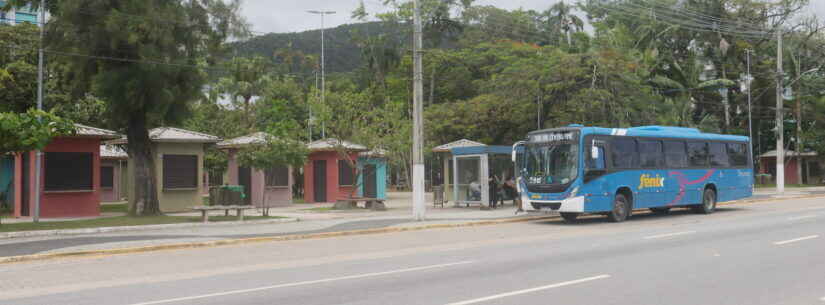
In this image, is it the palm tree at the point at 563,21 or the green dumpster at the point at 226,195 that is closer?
the green dumpster at the point at 226,195

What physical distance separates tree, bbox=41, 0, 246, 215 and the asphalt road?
8.78 m

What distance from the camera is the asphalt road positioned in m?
8.31

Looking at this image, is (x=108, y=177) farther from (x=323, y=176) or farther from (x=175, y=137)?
(x=175, y=137)

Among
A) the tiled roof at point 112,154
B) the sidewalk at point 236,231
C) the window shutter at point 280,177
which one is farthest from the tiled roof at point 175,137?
the tiled roof at point 112,154

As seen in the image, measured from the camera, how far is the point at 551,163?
2070 centimetres

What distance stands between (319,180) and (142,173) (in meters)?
12.8

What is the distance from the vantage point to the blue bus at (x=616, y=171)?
66.1 feet

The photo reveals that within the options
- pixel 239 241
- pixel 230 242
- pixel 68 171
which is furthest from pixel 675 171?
pixel 68 171

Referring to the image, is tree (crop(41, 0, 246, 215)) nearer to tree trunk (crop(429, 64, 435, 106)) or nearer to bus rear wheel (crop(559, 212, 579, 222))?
bus rear wheel (crop(559, 212, 579, 222))

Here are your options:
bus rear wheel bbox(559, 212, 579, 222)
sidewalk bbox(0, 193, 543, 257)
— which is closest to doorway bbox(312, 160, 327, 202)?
sidewalk bbox(0, 193, 543, 257)

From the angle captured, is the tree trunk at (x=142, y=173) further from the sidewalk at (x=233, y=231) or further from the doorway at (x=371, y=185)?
the doorway at (x=371, y=185)

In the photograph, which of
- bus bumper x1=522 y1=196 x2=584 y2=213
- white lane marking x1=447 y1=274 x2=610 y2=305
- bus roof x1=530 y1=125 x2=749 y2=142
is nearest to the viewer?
white lane marking x1=447 y1=274 x2=610 y2=305

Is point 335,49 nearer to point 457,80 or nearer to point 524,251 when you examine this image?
point 457,80

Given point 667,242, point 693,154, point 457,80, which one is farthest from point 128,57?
point 457,80
